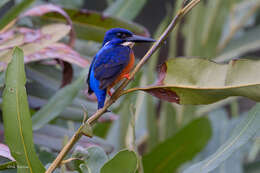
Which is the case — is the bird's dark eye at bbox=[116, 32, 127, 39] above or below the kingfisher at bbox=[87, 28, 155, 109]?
above

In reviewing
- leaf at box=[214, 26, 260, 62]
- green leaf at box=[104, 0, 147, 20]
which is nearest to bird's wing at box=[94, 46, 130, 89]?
green leaf at box=[104, 0, 147, 20]

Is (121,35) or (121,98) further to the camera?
(121,98)

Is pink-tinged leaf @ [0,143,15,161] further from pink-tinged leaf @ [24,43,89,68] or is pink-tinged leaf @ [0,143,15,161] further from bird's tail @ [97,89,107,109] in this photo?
pink-tinged leaf @ [24,43,89,68]

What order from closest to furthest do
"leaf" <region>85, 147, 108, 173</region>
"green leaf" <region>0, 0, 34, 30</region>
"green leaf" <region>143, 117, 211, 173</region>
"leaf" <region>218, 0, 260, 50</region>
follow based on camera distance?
"leaf" <region>85, 147, 108, 173</region> → "green leaf" <region>0, 0, 34, 30</region> → "green leaf" <region>143, 117, 211, 173</region> → "leaf" <region>218, 0, 260, 50</region>

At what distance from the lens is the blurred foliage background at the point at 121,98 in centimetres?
82

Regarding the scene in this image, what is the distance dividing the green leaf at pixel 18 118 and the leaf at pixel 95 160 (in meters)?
0.11

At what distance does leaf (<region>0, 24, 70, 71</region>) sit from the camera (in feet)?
3.98

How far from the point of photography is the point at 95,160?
915 mm

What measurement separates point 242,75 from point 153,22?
2.81 m

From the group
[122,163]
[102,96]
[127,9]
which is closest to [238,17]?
[127,9]

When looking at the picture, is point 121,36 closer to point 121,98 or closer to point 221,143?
point 121,98

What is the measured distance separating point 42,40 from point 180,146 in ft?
2.20

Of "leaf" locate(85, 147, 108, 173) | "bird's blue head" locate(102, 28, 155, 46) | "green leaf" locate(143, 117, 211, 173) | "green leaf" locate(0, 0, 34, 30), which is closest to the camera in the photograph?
"leaf" locate(85, 147, 108, 173)

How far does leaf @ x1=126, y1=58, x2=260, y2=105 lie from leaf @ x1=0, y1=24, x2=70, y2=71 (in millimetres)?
531
